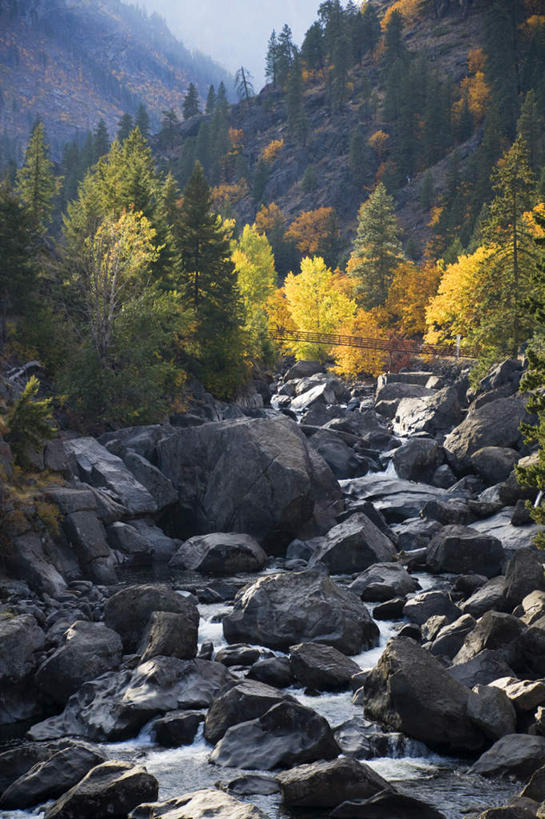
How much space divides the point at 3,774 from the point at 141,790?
2.45 m

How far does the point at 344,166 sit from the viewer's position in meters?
142

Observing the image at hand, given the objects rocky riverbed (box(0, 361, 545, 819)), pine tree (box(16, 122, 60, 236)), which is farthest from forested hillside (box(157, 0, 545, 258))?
rocky riverbed (box(0, 361, 545, 819))

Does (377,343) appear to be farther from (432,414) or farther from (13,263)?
(13,263)

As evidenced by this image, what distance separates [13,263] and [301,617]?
93.9 feet

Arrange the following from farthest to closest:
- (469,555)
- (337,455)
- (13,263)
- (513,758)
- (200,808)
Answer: (13,263) → (337,455) → (469,555) → (513,758) → (200,808)

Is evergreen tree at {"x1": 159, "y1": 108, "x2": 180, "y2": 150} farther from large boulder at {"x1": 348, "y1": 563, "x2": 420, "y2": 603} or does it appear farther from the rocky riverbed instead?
large boulder at {"x1": 348, "y1": 563, "x2": 420, "y2": 603}

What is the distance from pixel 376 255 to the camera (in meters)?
77.4

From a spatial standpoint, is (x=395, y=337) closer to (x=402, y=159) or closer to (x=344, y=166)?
(x=402, y=159)

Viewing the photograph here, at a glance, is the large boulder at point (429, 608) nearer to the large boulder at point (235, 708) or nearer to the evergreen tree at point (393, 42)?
the large boulder at point (235, 708)

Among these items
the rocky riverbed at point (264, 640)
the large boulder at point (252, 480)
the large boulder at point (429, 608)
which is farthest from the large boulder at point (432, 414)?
the large boulder at point (429, 608)

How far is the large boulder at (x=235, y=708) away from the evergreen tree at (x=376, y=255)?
66448 millimetres

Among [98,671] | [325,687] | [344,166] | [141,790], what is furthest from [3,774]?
[344,166]

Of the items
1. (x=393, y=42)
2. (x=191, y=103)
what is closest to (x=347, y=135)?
(x=393, y=42)

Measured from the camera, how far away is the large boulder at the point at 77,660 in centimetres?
1448
